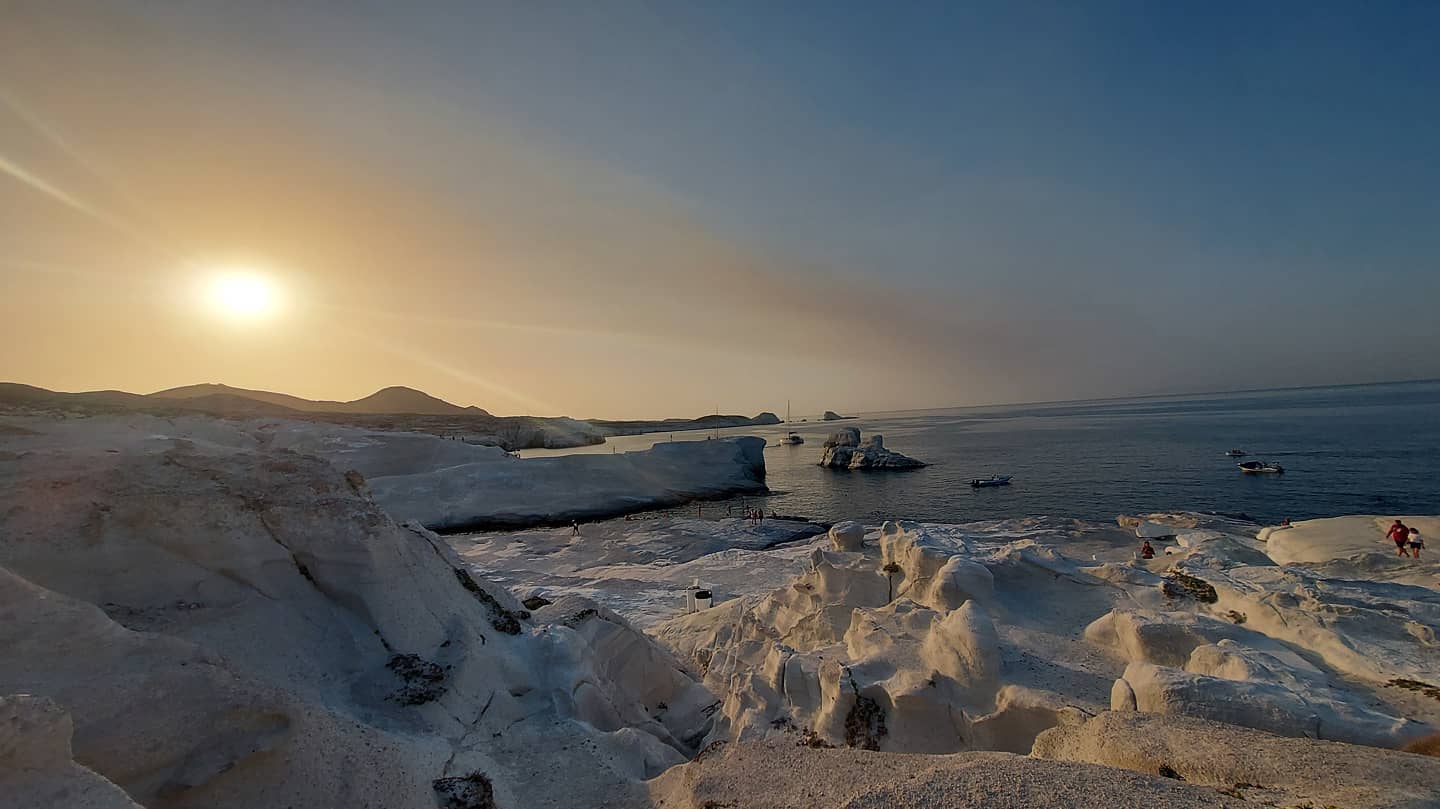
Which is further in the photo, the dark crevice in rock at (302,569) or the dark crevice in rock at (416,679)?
the dark crevice in rock at (302,569)

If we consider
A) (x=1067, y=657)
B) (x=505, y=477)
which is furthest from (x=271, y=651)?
(x=505, y=477)

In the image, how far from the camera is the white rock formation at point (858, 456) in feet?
226

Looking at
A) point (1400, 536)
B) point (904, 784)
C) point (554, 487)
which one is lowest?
point (554, 487)

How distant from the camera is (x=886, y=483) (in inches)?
2301

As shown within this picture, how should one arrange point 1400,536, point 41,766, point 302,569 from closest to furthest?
point 41,766 → point 302,569 → point 1400,536

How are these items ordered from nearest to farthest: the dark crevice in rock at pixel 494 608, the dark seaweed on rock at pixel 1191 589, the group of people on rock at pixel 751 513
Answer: the dark crevice in rock at pixel 494 608, the dark seaweed on rock at pixel 1191 589, the group of people on rock at pixel 751 513

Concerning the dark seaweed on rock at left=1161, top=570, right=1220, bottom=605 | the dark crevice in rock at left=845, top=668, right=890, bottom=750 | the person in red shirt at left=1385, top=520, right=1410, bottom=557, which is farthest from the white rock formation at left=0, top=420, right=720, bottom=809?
the person in red shirt at left=1385, top=520, right=1410, bottom=557

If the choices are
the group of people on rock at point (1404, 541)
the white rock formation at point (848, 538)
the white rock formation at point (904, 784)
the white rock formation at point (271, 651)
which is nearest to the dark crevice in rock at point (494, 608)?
the white rock formation at point (271, 651)

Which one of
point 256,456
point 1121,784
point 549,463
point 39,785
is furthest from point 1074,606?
point 549,463

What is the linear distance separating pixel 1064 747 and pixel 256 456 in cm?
1301

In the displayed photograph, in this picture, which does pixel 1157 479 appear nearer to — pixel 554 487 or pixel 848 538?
pixel 848 538

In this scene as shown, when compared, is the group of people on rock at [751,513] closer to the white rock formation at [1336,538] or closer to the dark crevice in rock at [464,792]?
the white rock formation at [1336,538]

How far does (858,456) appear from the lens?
7081 centimetres

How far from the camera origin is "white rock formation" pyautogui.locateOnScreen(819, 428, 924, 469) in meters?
68.9
